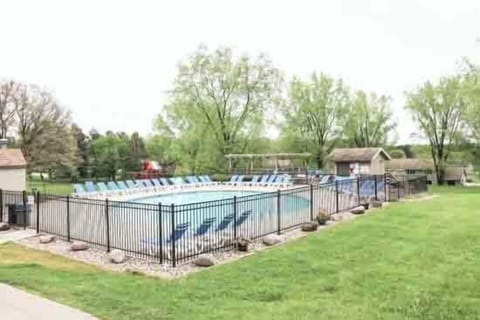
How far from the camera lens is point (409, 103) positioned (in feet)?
163

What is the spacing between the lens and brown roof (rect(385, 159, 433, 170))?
55.3m

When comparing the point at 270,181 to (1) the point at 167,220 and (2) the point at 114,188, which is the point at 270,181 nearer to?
(2) the point at 114,188

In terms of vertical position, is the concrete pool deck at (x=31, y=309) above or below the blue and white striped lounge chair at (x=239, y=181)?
below

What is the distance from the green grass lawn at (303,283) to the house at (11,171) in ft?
27.2

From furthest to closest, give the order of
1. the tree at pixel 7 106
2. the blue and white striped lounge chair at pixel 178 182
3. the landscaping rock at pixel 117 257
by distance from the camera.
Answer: the tree at pixel 7 106 → the blue and white striped lounge chair at pixel 178 182 → the landscaping rock at pixel 117 257

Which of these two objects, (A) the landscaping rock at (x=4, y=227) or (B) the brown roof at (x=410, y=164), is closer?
(A) the landscaping rock at (x=4, y=227)

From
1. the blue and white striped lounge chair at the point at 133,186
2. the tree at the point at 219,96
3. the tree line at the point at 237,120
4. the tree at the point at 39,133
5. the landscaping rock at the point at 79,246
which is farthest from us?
the tree at the point at 219,96

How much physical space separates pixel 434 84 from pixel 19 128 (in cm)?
4096

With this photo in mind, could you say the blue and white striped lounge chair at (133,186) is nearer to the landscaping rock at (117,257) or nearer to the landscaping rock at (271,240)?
the landscaping rock at (271,240)

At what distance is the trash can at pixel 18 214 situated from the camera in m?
15.9

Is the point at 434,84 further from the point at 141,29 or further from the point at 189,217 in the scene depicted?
the point at 189,217

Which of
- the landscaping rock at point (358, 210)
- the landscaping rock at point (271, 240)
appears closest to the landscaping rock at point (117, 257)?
the landscaping rock at point (271, 240)

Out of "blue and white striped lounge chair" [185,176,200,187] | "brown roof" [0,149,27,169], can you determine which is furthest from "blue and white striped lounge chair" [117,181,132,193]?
"brown roof" [0,149,27,169]

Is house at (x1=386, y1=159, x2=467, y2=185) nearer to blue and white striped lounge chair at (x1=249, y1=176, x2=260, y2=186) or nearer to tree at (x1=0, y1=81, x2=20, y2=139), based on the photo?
blue and white striped lounge chair at (x1=249, y1=176, x2=260, y2=186)
